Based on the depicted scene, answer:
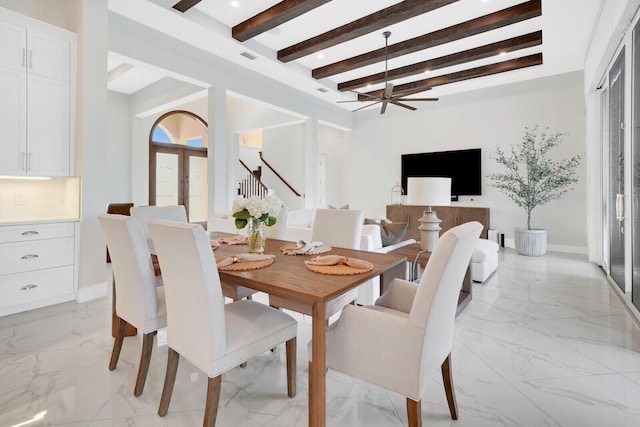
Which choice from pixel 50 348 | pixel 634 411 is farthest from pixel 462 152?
pixel 50 348

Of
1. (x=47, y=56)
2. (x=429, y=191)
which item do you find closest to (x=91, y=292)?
(x=47, y=56)

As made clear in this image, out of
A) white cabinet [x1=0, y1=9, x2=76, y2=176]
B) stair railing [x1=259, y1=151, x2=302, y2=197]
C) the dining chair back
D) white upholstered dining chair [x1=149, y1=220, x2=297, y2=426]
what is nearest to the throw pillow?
the dining chair back

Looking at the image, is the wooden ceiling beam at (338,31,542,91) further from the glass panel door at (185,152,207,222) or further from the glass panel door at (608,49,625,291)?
the glass panel door at (185,152,207,222)

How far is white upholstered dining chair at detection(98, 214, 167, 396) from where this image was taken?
5.40 feet

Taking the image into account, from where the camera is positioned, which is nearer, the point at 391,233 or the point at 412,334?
the point at 412,334

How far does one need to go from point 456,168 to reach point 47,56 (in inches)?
262

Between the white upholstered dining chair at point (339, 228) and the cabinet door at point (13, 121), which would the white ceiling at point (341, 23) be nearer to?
the cabinet door at point (13, 121)

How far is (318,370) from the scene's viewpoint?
1301 millimetres

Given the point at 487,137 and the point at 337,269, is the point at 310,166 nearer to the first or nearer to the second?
the point at 487,137

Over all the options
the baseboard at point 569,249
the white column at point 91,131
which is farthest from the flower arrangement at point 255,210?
the baseboard at point 569,249

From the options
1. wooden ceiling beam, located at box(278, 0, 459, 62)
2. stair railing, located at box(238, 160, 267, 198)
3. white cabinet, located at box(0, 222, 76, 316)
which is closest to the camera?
white cabinet, located at box(0, 222, 76, 316)

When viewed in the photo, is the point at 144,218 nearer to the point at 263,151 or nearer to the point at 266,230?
the point at 266,230

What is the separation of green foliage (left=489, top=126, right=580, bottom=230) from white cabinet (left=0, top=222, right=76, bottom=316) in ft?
21.1

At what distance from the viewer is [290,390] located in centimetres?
172
